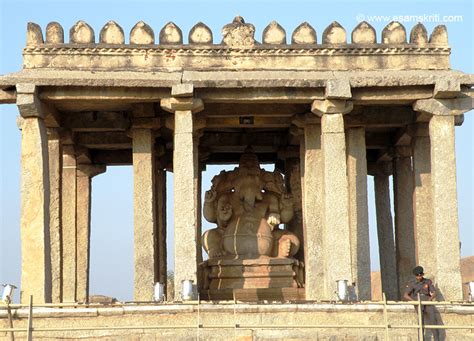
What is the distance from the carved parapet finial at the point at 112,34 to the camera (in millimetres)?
28281

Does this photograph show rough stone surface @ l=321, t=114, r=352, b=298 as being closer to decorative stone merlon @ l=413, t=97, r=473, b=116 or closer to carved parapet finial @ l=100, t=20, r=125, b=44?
decorative stone merlon @ l=413, t=97, r=473, b=116

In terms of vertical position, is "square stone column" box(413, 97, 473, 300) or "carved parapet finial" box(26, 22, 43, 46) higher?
"carved parapet finial" box(26, 22, 43, 46)

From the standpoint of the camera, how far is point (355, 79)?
2745 centimetres

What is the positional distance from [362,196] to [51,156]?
308 inches

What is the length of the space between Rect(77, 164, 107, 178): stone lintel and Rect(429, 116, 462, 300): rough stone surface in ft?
35.0

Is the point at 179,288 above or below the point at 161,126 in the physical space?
below

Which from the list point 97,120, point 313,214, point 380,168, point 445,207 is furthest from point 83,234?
point 445,207

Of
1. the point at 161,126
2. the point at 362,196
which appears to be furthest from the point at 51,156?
the point at 362,196

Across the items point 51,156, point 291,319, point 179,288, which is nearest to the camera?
point 291,319

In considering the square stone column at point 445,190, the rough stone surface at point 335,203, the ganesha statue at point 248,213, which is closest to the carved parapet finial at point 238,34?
the rough stone surface at point 335,203

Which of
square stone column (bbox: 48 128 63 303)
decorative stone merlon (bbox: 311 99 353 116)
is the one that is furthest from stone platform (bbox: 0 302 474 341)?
square stone column (bbox: 48 128 63 303)

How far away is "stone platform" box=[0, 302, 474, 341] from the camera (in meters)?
23.3

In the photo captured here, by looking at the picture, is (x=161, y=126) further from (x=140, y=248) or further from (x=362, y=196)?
(x=362, y=196)

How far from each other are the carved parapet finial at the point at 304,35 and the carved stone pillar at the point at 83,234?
8541 millimetres
